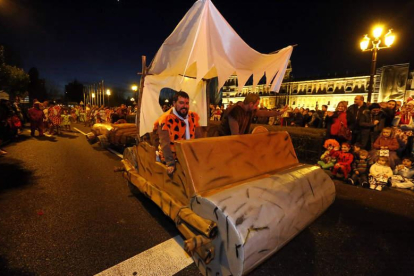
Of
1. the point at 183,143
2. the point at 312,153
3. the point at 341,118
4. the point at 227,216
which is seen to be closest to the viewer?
the point at 227,216

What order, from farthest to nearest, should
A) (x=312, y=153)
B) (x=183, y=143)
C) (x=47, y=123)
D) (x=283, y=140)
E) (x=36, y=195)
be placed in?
1. (x=47, y=123)
2. (x=312, y=153)
3. (x=36, y=195)
4. (x=283, y=140)
5. (x=183, y=143)

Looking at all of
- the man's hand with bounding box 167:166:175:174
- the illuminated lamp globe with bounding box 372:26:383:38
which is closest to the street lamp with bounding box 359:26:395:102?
the illuminated lamp globe with bounding box 372:26:383:38

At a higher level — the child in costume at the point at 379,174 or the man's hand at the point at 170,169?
the man's hand at the point at 170,169

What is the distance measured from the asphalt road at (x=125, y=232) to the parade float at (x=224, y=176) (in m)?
0.44

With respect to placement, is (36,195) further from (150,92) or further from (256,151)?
(256,151)

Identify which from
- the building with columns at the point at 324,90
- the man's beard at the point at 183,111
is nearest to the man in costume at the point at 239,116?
the man's beard at the point at 183,111

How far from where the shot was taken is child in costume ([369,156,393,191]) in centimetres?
471

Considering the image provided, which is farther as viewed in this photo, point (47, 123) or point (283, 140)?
point (47, 123)

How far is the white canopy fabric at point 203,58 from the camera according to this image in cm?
296

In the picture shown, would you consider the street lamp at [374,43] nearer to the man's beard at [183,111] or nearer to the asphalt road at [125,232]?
the asphalt road at [125,232]

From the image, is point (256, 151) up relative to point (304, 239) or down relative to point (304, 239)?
up

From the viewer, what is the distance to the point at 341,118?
6.09 m

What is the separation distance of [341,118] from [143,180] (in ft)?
18.5

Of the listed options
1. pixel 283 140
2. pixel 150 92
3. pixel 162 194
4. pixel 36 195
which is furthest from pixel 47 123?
pixel 283 140
